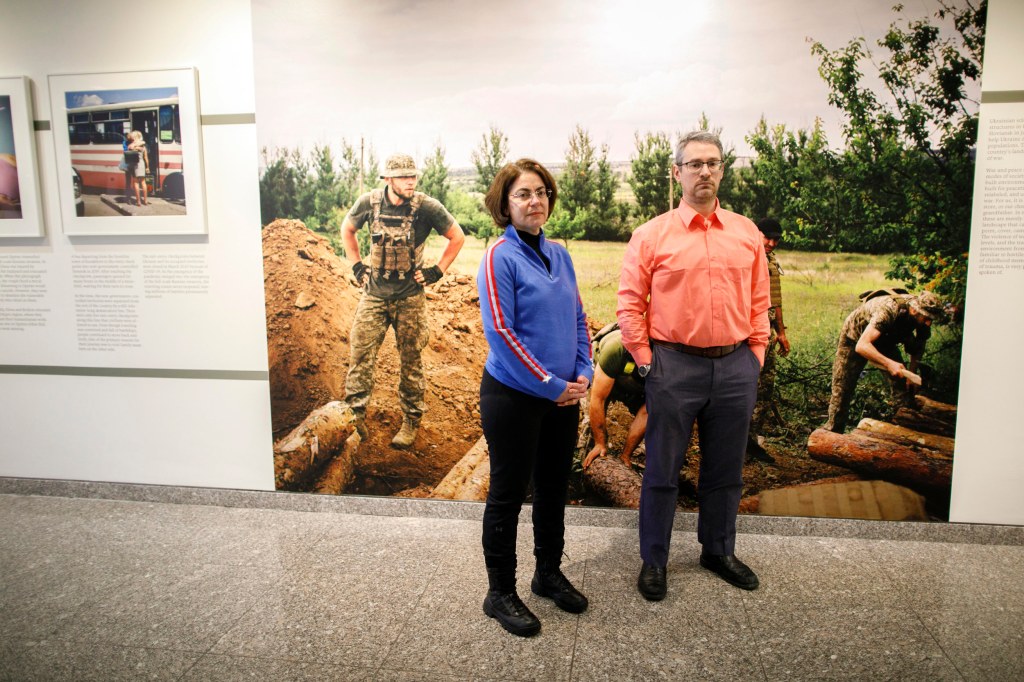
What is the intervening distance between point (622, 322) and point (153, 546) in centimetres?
252

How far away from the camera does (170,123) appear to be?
136 inches

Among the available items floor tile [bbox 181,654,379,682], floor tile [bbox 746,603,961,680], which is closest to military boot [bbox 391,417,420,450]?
floor tile [bbox 181,654,379,682]

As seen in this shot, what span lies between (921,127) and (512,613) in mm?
2863

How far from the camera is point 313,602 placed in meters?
2.64

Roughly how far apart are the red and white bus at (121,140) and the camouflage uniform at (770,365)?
3122 mm

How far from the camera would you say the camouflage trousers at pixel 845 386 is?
319 centimetres

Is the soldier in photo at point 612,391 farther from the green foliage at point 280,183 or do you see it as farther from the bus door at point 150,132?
the bus door at point 150,132

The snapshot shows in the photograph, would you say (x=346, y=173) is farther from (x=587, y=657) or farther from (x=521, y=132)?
(x=587, y=657)

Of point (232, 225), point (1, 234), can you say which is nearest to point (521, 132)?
point (232, 225)

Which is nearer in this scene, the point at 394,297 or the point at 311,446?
the point at 394,297

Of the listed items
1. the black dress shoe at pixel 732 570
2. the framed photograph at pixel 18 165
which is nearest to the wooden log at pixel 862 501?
the black dress shoe at pixel 732 570

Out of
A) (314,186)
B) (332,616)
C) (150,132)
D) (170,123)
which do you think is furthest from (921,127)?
(150,132)

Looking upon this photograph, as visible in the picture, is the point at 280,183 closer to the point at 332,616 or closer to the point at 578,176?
the point at 578,176

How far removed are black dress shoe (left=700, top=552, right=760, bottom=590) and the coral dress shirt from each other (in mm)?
893
